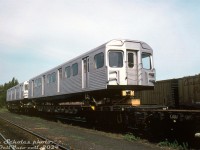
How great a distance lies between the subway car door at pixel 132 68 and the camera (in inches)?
535

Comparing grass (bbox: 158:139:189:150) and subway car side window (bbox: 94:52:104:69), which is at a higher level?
subway car side window (bbox: 94:52:104:69)

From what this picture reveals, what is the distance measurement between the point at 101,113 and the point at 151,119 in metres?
4.12

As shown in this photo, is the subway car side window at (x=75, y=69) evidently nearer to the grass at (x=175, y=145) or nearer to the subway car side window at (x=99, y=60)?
the subway car side window at (x=99, y=60)

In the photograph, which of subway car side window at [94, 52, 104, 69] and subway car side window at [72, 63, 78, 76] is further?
subway car side window at [72, 63, 78, 76]

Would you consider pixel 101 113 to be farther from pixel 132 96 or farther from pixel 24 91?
pixel 24 91

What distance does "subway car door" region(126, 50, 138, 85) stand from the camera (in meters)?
13.6

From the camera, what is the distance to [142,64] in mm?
14125

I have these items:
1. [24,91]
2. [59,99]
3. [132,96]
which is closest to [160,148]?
[132,96]

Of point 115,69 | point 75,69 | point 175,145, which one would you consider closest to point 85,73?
point 75,69

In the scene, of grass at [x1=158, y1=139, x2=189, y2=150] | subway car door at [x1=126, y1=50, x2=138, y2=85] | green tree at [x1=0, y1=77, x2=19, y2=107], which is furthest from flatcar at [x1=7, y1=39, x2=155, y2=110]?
green tree at [x1=0, y1=77, x2=19, y2=107]

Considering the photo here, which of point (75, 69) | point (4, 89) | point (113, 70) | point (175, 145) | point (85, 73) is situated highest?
point (4, 89)

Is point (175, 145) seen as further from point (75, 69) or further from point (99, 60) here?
point (75, 69)

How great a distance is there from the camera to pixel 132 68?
544 inches

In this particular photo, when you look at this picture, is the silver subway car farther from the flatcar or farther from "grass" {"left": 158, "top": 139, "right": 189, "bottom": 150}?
"grass" {"left": 158, "top": 139, "right": 189, "bottom": 150}
